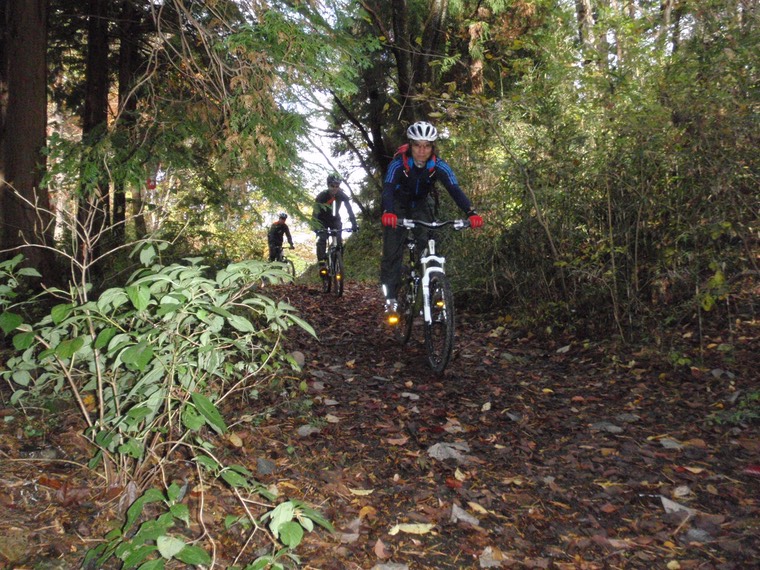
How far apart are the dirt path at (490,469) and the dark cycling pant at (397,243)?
1.20 meters

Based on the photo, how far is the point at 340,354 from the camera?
22.0ft

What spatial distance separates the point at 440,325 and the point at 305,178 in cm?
203

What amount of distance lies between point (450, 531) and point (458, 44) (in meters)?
13.5

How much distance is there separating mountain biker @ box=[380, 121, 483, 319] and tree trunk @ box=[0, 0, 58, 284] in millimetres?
3649

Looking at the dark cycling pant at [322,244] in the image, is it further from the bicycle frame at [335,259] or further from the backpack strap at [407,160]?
the backpack strap at [407,160]

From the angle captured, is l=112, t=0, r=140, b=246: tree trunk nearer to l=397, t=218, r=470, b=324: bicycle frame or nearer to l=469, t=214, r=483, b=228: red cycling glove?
l=397, t=218, r=470, b=324: bicycle frame

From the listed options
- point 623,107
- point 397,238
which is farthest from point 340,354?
point 623,107

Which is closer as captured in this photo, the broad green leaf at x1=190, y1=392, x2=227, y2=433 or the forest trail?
the broad green leaf at x1=190, y1=392, x2=227, y2=433

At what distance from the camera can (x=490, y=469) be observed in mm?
3867

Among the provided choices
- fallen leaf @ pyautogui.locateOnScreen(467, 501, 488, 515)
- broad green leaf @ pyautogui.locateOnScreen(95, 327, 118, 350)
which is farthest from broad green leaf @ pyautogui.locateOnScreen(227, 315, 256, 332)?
fallen leaf @ pyautogui.locateOnScreen(467, 501, 488, 515)

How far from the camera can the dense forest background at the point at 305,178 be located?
9.72ft

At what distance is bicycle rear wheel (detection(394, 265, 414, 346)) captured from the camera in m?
6.82

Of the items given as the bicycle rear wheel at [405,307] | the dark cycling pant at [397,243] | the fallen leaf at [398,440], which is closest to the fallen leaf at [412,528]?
the fallen leaf at [398,440]

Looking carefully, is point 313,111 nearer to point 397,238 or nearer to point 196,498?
point 397,238
